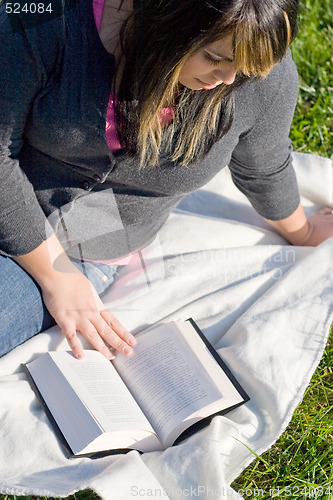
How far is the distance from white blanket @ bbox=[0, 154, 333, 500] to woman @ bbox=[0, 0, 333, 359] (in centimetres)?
11

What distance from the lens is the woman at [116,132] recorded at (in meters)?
1.03

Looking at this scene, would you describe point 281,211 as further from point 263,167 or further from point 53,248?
point 53,248

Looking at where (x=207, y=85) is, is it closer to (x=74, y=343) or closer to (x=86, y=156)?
(x=86, y=156)

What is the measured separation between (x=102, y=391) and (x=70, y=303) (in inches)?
8.8

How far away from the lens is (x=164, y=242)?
1.75 meters

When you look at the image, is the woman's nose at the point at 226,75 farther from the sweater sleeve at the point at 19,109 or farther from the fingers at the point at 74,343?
the fingers at the point at 74,343

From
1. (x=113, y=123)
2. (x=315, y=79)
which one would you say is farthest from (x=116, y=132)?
(x=315, y=79)

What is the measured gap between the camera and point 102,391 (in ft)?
4.37

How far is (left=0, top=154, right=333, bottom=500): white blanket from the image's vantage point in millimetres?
1254

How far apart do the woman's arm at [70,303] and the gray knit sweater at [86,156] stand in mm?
49

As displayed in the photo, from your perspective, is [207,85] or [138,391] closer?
[207,85]

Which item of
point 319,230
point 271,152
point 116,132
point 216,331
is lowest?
point 216,331

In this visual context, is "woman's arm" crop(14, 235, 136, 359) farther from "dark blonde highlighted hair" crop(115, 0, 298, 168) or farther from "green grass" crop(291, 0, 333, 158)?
"green grass" crop(291, 0, 333, 158)

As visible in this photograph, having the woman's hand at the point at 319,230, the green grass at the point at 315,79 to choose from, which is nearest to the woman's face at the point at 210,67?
the woman's hand at the point at 319,230
